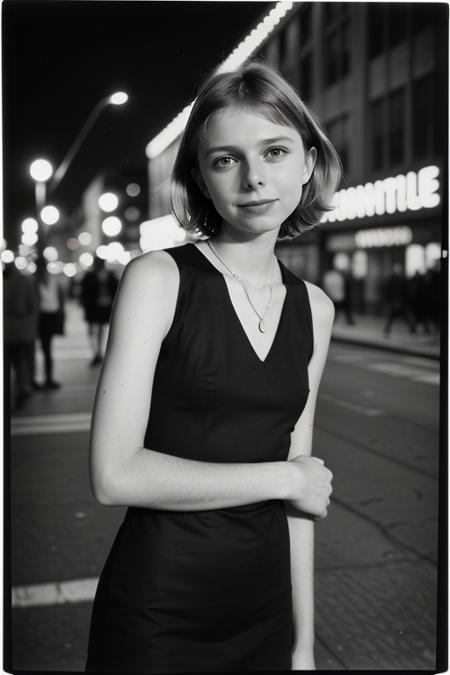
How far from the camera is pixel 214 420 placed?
4.36 ft

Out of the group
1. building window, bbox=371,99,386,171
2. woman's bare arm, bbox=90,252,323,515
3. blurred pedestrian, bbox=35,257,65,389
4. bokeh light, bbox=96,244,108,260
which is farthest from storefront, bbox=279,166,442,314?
woman's bare arm, bbox=90,252,323,515

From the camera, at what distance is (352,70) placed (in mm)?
21594

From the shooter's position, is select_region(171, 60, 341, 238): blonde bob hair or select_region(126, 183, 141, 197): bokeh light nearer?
select_region(171, 60, 341, 238): blonde bob hair

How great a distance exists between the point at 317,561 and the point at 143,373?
10.1 ft

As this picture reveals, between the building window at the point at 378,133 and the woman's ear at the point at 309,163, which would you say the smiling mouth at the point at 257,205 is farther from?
the building window at the point at 378,133

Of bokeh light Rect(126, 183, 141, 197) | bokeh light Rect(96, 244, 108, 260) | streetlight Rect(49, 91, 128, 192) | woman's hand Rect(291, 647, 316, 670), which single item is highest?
streetlight Rect(49, 91, 128, 192)

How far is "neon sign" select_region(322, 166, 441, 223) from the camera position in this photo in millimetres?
17138

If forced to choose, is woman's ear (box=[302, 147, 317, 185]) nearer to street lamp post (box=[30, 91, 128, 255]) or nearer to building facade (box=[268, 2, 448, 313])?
street lamp post (box=[30, 91, 128, 255])

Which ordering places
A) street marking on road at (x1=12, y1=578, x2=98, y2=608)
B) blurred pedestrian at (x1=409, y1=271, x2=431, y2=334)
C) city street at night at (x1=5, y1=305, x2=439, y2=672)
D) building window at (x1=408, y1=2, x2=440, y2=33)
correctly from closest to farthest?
1. building window at (x1=408, y1=2, x2=440, y2=33)
2. city street at night at (x1=5, y1=305, x2=439, y2=672)
3. street marking on road at (x1=12, y1=578, x2=98, y2=608)
4. blurred pedestrian at (x1=409, y1=271, x2=431, y2=334)

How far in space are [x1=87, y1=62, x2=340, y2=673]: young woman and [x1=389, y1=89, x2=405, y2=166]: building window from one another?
795 inches

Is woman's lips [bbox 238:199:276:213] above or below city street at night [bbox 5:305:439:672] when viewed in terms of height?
above

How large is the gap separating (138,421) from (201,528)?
25 cm

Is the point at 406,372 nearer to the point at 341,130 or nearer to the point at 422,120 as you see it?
the point at 341,130

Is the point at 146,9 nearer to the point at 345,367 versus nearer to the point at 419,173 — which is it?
the point at 345,367
